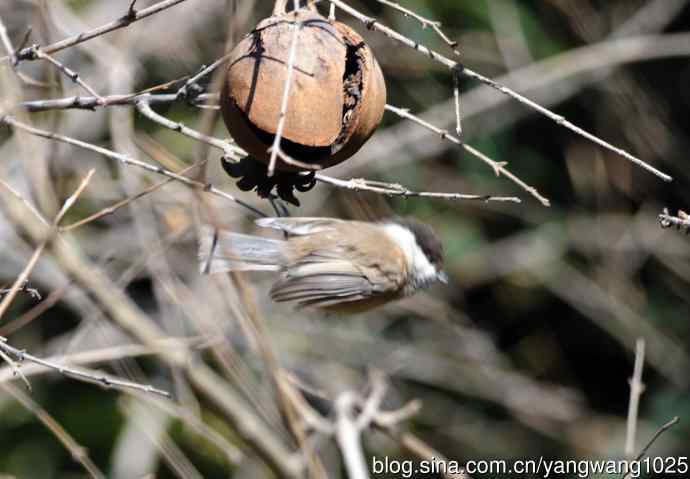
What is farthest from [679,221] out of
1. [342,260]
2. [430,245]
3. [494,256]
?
[494,256]

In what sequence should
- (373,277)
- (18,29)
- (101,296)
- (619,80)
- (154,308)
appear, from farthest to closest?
(619,80), (154,308), (18,29), (373,277), (101,296)

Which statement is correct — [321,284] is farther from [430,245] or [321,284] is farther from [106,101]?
[106,101]

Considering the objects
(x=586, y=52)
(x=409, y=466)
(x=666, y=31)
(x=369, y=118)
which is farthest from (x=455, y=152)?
(x=369, y=118)

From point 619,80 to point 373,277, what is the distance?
3543 millimetres

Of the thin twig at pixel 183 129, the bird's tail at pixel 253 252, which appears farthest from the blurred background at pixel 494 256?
the thin twig at pixel 183 129

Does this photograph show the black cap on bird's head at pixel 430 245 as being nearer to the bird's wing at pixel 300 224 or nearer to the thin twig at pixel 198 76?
the bird's wing at pixel 300 224

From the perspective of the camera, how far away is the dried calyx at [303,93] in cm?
227

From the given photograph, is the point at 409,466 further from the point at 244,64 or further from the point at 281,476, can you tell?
the point at 244,64

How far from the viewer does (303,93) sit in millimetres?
2266

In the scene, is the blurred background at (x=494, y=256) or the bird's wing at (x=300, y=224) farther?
the blurred background at (x=494, y=256)

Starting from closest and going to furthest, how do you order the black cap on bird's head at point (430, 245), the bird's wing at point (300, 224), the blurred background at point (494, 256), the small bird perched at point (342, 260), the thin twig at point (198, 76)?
1. the thin twig at point (198, 76)
2. the bird's wing at point (300, 224)
3. the small bird perched at point (342, 260)
4. the black cap on bird's head at point (430, 245)
5. the blurred background at point (494, 256)

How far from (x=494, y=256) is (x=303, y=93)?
4.89 m

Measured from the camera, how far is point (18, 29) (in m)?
5.98

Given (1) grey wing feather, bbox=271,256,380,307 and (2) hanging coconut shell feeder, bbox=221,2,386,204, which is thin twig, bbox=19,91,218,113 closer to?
(2) hanging coconut shell feeder, bbox=221,2,386,204
